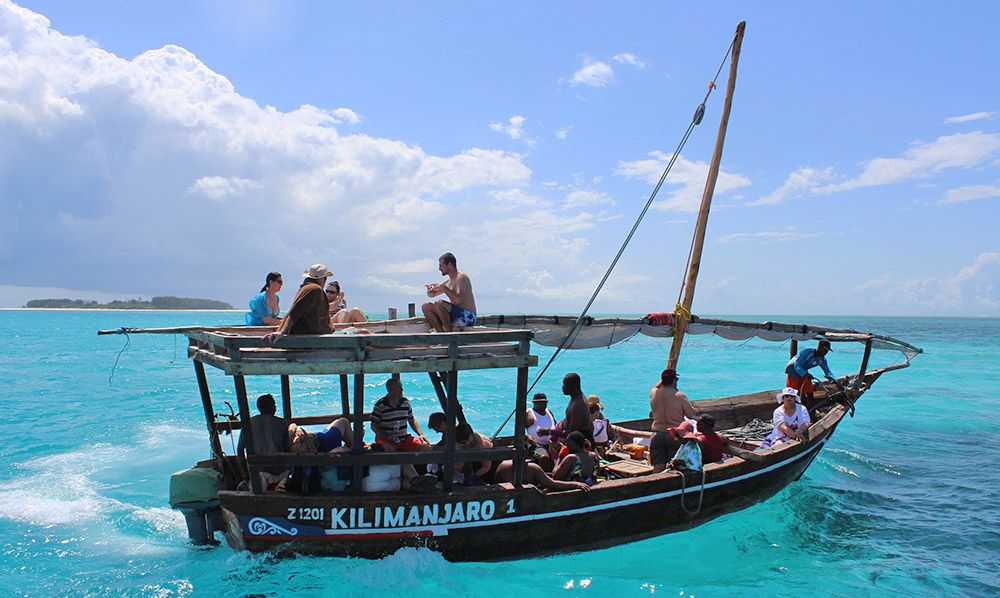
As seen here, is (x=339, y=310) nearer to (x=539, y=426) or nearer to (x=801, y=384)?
(x=539, y=426)

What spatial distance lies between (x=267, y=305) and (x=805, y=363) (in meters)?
10.3

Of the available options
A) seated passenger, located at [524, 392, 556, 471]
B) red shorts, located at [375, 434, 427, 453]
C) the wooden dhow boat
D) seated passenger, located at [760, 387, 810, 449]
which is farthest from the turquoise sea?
seated passenger, located at [524, 392, 556, 471]

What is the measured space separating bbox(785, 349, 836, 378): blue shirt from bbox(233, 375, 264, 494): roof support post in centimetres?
1029

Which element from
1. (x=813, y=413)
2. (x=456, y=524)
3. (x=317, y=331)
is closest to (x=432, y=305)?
(x=317, y=331)

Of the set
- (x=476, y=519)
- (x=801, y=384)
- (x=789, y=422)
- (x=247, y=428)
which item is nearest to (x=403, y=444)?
(x=476, y=519)

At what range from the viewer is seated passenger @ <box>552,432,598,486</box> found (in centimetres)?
805

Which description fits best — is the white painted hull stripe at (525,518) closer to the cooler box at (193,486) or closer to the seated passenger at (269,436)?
the seated passenger at (269,436)

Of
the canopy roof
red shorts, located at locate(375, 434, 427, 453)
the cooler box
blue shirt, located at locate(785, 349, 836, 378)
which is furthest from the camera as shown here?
blue shirt, located at locate(785, 349, 836, 378)

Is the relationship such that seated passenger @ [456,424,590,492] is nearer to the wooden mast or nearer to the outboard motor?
the outboard motor

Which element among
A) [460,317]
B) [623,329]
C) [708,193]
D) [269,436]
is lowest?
[269,436]

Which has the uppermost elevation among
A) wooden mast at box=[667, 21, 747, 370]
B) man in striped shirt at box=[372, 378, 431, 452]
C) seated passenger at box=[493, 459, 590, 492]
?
wooden mast at box=[667, 21, 747, 370]

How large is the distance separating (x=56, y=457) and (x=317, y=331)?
13.2m

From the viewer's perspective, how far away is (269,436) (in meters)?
7.14

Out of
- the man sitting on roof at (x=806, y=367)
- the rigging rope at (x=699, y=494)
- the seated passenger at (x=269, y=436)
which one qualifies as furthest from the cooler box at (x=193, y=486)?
the man sitting on roof at (x=806, y=367)
